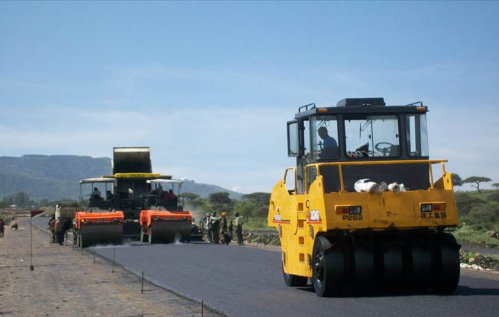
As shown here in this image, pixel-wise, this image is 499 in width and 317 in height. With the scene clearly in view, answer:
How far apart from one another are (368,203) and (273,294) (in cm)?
272

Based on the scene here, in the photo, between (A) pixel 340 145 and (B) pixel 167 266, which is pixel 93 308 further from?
(B) pixel 167 266

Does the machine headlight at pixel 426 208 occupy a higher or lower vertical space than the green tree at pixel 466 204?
lower

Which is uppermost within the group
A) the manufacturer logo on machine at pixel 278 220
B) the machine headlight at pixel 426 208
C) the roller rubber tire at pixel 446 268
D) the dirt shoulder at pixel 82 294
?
the machine headlight at pixel 426 208

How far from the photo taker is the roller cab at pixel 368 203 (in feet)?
40.5

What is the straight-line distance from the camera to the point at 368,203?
12.4 metres

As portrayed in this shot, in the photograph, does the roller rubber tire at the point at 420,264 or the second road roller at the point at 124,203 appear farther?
the second road roller at the point at 124,203

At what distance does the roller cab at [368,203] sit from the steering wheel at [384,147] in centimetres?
2

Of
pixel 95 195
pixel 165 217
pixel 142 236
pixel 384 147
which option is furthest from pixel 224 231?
pixel 384 147

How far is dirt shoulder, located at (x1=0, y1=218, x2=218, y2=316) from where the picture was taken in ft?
42.4

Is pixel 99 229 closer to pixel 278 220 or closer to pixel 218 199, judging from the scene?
pixel 278 220

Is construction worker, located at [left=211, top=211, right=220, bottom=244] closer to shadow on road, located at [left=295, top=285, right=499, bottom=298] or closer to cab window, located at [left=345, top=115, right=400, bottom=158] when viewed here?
cab window, located at [left=345, top=115, right=400, bottom=158]

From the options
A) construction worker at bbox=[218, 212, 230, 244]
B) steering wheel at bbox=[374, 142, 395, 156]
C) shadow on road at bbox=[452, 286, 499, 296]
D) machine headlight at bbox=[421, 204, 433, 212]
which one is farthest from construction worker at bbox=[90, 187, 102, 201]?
machine headlight at bbox=[421, 204, 433, 212]

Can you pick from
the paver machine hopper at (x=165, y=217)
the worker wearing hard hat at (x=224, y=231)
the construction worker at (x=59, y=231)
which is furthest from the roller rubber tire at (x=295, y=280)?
the construction worker at (x=59, y=231)

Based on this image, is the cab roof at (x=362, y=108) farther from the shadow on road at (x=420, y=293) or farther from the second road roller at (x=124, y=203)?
the second road roller at (x=124, y=203)
